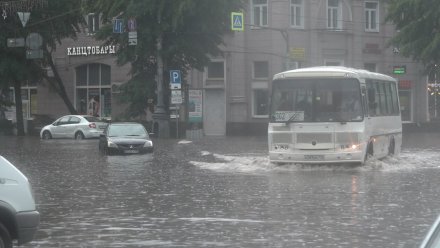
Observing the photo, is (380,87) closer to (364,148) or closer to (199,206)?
(364,148)

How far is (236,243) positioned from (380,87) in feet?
51.7

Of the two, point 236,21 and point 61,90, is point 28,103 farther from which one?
point 236,21

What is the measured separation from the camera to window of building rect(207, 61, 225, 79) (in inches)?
1978

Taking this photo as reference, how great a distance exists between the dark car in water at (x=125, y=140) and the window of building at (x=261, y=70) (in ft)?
59.6

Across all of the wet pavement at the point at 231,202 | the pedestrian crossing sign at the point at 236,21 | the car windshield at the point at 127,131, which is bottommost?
the wet pavement at the point at 231,202

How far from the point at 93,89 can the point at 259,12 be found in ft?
49.2

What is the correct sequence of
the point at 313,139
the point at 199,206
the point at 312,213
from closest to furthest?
the point at 312,213
the point at 199,206
the point at 313,139

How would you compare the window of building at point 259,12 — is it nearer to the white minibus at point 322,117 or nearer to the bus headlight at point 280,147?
the white minibus at point 322,117

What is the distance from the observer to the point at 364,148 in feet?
73.3

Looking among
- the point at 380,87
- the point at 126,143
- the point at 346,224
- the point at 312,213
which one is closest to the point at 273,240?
the point at 346,224

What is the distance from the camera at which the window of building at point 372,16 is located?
174 feet

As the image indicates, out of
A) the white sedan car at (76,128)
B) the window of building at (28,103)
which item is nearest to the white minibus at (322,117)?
→ the white sedan car at (76,128)

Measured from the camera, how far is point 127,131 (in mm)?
32375

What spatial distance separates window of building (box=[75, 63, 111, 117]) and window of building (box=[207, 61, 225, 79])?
31.2 ft
